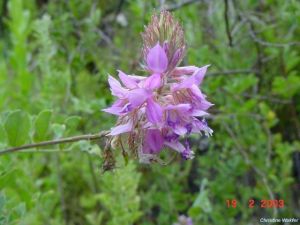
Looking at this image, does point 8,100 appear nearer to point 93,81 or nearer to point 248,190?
point 93,81

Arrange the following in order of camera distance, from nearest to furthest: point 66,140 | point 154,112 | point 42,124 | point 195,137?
point 154,112
point 66,140
point 42,124
point 195,137

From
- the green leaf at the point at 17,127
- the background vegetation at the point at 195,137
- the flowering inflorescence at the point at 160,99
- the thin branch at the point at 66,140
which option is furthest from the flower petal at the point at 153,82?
the background vegetation at the point at 195,137

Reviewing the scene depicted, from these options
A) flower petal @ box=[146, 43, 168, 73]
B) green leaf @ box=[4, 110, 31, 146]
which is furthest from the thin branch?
flower petal @ box=[146, 43, 168, 73]

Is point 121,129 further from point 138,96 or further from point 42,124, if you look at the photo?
point 42,124

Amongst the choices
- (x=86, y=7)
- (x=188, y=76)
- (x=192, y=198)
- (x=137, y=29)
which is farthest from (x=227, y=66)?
(x=188, y=76)

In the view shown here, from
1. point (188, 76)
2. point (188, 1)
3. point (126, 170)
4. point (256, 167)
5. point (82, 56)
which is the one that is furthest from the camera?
point (82, 56)

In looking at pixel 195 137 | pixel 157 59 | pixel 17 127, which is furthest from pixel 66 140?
pixel 195 137

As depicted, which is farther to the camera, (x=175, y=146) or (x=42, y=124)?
(x=42, y=124)
